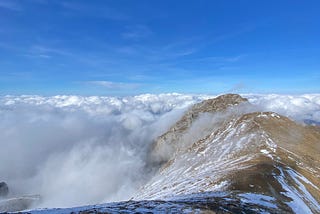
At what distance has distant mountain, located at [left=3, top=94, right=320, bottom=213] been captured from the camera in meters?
34.1

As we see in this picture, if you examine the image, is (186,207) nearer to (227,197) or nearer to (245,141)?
(227,197)

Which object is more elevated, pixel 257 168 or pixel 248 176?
pixel 248 176

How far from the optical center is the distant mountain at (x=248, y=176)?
34062 mm

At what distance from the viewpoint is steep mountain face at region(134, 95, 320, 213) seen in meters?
51.5

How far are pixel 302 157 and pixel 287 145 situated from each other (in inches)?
445

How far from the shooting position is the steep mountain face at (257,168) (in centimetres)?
5147

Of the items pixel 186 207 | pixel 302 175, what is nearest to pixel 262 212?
pixel 186 207

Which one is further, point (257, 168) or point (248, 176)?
point (257, 168)

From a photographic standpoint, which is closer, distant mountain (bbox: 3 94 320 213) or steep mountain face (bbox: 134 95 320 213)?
distant mountain (bbox: 3 94 320 213)

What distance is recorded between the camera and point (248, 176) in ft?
189

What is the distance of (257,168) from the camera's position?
225 feet

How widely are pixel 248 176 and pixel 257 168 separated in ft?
39.5

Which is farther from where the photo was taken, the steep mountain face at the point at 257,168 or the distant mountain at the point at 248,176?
the steep mountain face at the point at 257,168

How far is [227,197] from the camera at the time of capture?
39.3 metres
